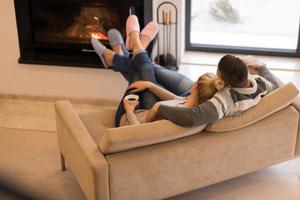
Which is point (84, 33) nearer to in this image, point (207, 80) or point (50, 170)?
point (50, 170)

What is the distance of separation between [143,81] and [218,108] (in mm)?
581

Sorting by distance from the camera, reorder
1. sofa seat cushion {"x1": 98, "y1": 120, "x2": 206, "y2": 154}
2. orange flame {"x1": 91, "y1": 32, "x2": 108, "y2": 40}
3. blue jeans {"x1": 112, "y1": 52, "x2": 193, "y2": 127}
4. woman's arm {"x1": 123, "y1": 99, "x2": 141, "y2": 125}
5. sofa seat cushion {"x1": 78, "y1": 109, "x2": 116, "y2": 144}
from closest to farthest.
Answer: sofa seat cushion {"x1": 98, "y1": 120, "x2": 206, "y2": 154}
woman's arm {"x1": 123, "y1": 99, "x2": 141, "y2": 125}
sofa seat cushion {"x1": 78, "y1": 109, "x2": 116, "y2": 144}
blue jeans {"x1": 112, "y1": 52, "x2": 193, "y2": 127}
orange flame {"x1": 91, "y1": 32, "x2": 108, "y2": 40}

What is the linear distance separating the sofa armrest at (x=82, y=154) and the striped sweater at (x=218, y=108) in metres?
0.36

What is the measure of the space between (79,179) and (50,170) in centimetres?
49

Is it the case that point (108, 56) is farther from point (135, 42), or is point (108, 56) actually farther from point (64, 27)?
point (64, 27)

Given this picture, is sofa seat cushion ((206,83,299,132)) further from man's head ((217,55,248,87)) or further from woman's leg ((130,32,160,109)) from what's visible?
woman's leg ((130,32,160,109))

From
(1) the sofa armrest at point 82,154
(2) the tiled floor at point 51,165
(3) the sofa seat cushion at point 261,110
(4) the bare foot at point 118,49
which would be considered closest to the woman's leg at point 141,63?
(4) the bare foot at point 118,49

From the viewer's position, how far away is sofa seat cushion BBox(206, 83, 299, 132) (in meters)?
2.03

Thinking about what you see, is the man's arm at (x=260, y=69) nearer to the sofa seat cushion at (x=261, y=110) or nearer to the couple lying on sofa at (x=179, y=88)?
the couple lying on sofa at (x=179, y=88)

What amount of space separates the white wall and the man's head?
1.41 metres

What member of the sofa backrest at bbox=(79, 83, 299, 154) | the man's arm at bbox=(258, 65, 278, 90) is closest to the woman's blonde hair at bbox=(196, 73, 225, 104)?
the sofa backrest at bbox=(79, 83, 299, 154)

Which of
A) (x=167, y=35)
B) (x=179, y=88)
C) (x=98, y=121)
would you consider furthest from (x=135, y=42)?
(x=167, y=35)

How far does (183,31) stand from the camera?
3.37 meters

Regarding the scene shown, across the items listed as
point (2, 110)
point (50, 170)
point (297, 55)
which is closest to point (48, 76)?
point (2, 110)
